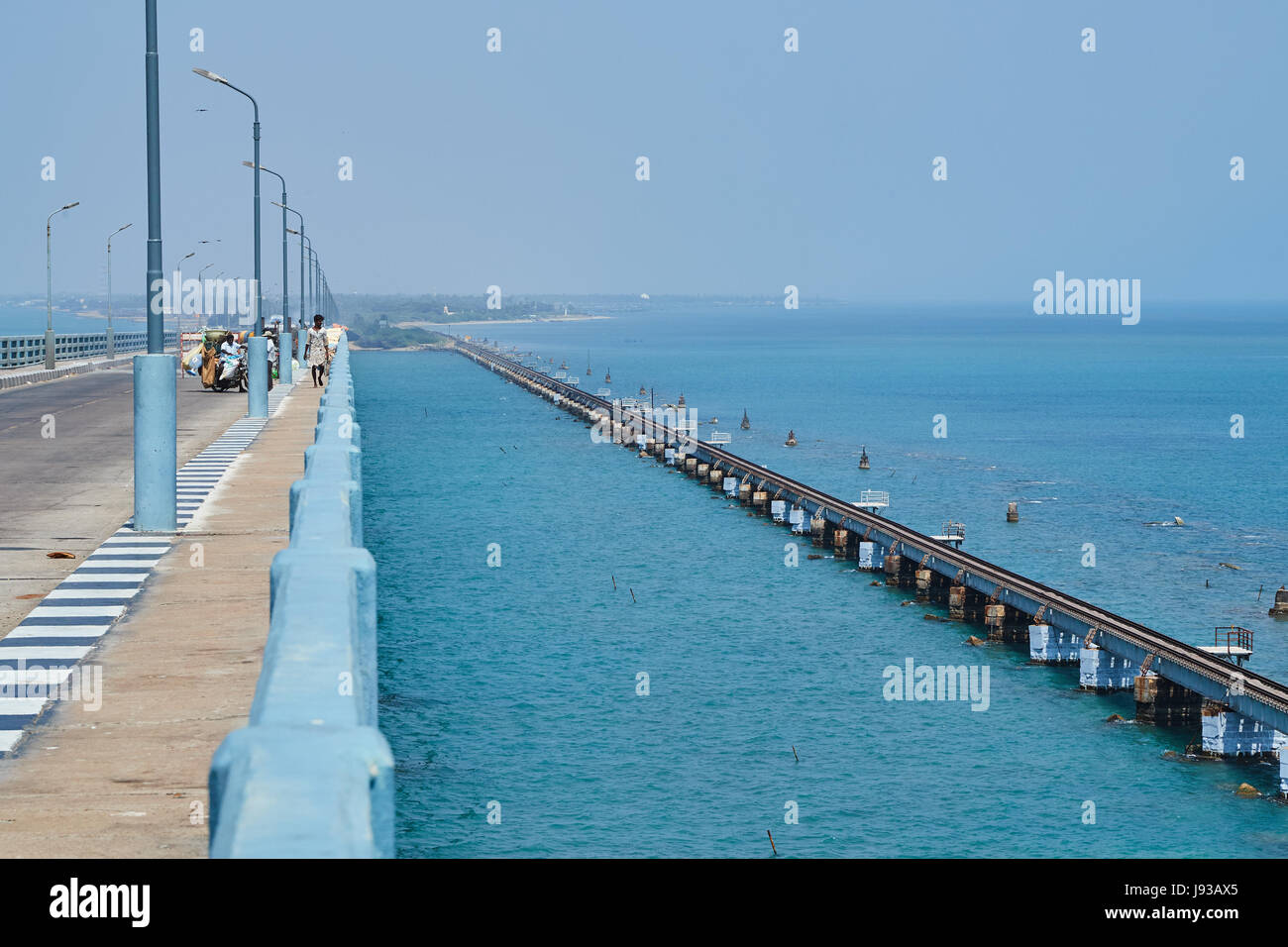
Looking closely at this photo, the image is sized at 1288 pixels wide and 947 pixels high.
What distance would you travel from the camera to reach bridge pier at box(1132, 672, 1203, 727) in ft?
128

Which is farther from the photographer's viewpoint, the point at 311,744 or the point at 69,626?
the point at 69,626

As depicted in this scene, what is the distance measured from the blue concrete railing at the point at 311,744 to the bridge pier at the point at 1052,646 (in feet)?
124

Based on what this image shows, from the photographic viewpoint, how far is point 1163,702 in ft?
129

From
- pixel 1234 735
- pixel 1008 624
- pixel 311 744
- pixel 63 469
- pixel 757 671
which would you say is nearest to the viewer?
pixel 311 744

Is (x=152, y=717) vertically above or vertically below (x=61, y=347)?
below

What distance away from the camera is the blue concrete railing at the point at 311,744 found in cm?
511

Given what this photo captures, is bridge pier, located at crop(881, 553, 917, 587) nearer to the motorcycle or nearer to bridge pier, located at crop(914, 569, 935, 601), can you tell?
bridge pier, located at crop(914, 569, 935, 601)

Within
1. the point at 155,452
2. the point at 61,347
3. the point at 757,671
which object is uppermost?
the point at 61,347

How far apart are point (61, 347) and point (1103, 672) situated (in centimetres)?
7692

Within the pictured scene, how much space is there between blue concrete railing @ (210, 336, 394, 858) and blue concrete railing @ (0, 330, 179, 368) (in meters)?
74.4

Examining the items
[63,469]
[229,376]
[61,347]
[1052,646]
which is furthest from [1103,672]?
[61,347]

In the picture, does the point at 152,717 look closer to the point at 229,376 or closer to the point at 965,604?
the point at 965,604

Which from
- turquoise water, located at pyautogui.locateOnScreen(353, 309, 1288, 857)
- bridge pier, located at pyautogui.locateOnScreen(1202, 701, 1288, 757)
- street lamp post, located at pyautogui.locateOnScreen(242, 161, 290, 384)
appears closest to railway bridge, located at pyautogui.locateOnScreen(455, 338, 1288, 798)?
bridge pier, located at pyautogui.locateOnScreen(1202, 701, 1288, 757)

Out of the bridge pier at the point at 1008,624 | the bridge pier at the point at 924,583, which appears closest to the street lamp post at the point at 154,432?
the bridge pier at the point at 1008,624
